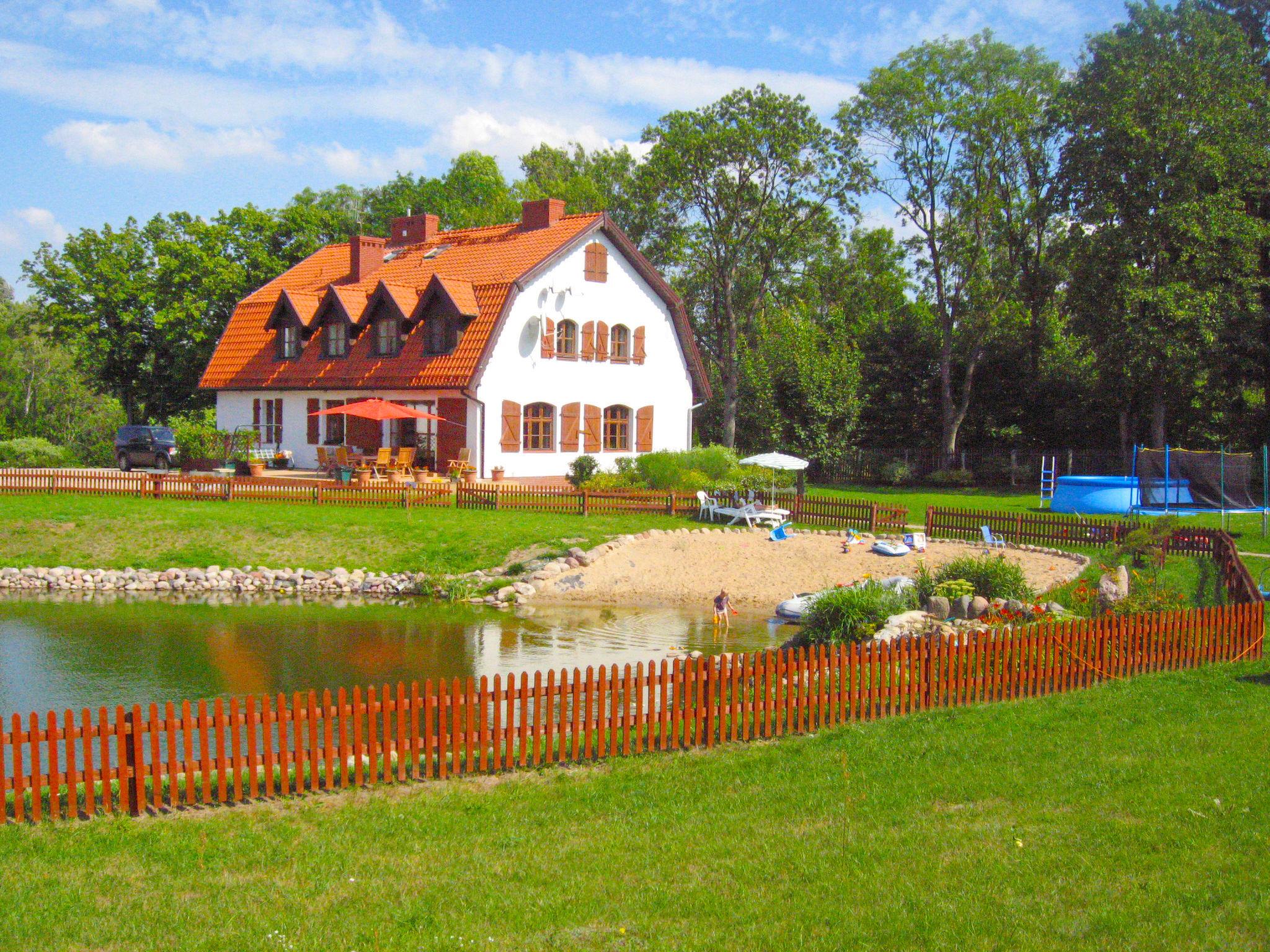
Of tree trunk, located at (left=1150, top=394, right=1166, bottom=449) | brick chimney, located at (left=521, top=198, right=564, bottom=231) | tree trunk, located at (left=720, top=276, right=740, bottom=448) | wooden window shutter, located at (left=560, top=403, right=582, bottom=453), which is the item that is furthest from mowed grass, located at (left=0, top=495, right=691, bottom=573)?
tree trunk, located at (left=720, top=276, right=740, bottom=448)

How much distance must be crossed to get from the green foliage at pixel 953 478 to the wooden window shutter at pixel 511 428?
17.1 metres

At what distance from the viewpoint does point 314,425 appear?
35750mm

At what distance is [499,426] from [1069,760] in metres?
25.1

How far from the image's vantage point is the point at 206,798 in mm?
8500

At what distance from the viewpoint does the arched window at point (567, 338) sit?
3434 centimetres

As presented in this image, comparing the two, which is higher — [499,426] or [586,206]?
[586,206]

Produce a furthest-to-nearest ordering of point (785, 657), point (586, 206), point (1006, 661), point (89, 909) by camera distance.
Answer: point (586, 206), point (1006, 661), point (785, 657), point (89, 909)

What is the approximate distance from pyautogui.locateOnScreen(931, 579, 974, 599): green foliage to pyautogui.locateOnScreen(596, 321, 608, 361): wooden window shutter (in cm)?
2019

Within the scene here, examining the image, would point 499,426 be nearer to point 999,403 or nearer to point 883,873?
point 999,403

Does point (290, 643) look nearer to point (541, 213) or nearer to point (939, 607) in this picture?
point (939, 607)

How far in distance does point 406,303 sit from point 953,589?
22342 mm

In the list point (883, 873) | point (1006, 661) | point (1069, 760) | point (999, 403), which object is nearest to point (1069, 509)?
point (999, 403)

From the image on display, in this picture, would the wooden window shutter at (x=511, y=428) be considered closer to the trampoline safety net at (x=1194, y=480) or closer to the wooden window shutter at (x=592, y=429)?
the wooden window shutter at (x=592, y=429)

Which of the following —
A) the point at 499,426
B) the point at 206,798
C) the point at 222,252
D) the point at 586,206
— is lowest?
the point at 206,798
